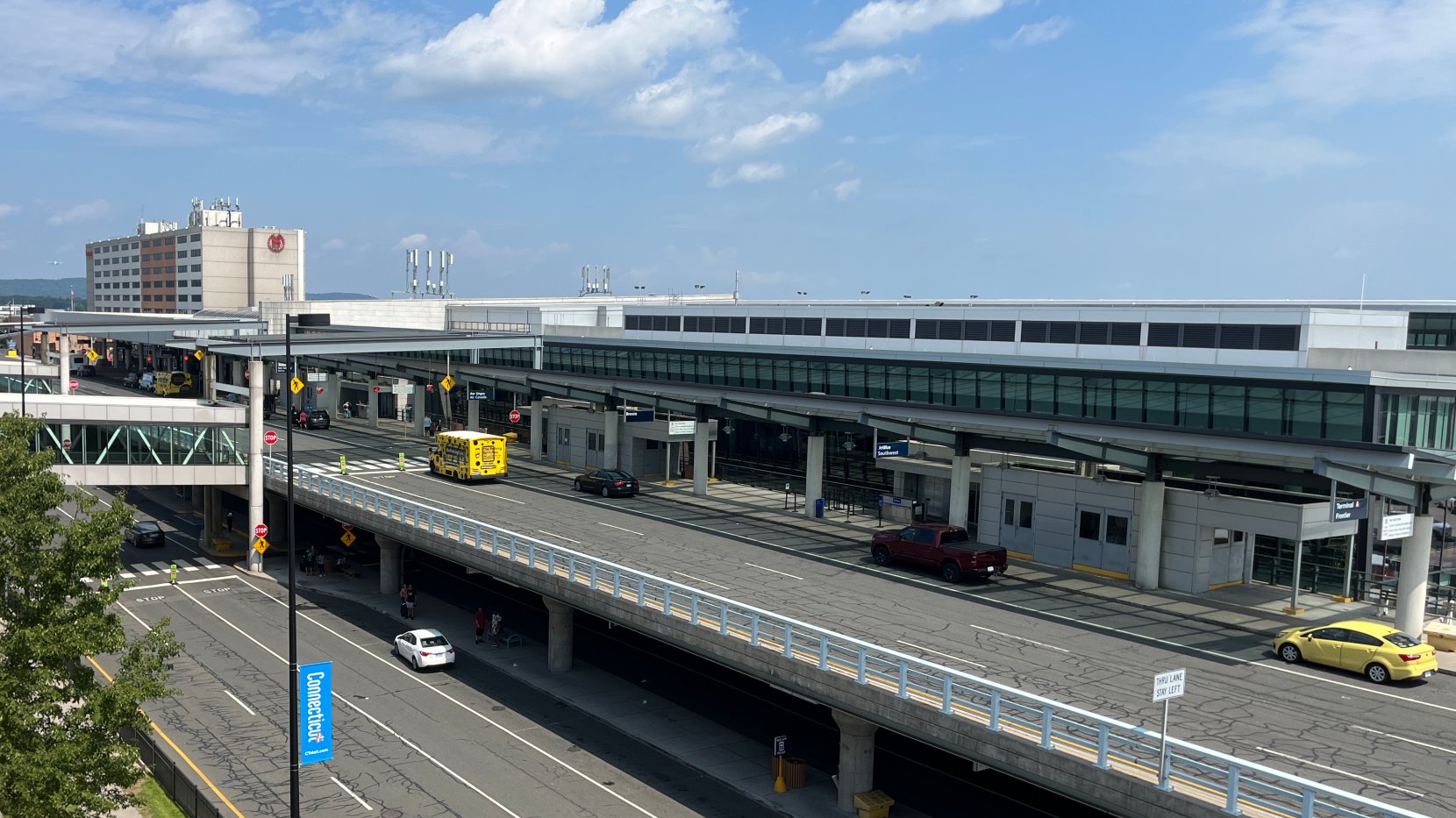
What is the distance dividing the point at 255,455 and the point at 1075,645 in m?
37.0

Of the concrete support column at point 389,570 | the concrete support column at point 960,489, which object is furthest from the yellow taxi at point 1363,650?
the concrete support column at point 389,570

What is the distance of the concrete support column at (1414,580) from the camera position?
3000cm

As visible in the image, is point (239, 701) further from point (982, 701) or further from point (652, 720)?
point (982, 701)

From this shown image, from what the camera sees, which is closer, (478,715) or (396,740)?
(396,740)

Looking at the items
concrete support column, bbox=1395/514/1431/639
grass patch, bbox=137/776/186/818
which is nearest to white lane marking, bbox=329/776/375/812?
grass patch, bbox=137/776/186/818

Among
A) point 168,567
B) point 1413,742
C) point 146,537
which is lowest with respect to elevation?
point 168,567

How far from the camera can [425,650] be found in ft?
116

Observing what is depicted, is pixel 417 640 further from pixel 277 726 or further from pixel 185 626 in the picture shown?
pixel 185 626

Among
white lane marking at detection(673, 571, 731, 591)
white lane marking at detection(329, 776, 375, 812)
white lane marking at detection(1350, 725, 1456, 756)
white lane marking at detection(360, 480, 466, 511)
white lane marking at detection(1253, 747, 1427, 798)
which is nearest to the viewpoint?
white lane marking at detection(1253, 747, 1427, 798)

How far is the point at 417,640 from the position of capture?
35.8m

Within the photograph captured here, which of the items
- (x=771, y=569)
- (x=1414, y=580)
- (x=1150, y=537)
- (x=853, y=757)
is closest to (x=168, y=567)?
(x=771, y=569)

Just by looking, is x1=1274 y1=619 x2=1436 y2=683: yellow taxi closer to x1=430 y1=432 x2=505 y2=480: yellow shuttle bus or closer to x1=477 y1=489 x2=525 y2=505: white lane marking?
x1=477 y1=489 x2=525 y2=505: white lane marking

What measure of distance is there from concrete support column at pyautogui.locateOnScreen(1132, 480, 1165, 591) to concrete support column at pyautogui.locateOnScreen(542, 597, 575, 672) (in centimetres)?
1823

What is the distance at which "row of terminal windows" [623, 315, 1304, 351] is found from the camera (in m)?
37.9
